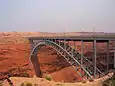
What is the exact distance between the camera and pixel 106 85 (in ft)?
47.2

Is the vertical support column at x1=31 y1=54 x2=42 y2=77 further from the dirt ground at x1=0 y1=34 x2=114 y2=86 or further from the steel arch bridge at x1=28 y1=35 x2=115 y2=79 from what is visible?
the steel arch bridge at x1=28 y1=35 x2=115 y2=79

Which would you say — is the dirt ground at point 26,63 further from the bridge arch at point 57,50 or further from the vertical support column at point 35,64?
the bridge arch at point 57,50

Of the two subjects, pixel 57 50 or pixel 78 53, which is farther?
pixel 57 50

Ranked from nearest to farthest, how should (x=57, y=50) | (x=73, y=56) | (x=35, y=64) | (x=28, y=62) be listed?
(x=73, y=56)
(x=57, y=50)
(x=35, y=64)
(x=28, y=62)

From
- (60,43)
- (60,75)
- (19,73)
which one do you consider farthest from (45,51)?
(60,43)

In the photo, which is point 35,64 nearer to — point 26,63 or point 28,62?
point 28,62

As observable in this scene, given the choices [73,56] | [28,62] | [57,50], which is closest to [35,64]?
[28,62]

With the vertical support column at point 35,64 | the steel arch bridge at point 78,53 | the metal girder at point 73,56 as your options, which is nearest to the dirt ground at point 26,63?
the vertical support column at point 35,64

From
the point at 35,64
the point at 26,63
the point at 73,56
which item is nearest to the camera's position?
the point at 73,56

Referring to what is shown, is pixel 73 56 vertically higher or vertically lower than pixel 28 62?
higher

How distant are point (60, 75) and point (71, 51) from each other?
16.0 meters

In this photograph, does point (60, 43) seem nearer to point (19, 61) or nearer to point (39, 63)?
point (39, 63)

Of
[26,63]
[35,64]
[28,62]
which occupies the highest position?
[28,62]

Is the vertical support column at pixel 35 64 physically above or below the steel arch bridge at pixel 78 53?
below
